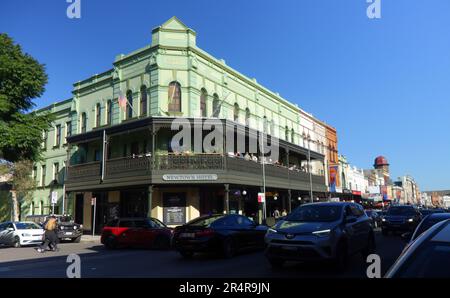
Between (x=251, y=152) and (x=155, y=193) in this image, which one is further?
(x=251, y=152)

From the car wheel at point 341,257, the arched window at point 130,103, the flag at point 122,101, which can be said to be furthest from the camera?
the arched window at point 130,103

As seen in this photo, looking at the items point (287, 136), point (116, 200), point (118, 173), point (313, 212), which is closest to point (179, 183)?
point (118, 173)

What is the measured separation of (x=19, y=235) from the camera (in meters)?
22.6

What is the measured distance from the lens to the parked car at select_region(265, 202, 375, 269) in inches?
373

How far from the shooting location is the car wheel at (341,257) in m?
9.76

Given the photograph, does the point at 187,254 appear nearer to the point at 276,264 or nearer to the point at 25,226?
the point at 276,264

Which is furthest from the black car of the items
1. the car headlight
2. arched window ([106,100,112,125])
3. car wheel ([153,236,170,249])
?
arched window ([106,100,112,125])

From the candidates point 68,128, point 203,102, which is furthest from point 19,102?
point 203,102

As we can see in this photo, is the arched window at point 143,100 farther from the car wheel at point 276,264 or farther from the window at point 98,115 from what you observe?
the car wheel at point 276,264

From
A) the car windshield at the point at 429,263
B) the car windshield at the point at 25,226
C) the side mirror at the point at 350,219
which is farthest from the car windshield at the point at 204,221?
the car windshield at the point at 25,226

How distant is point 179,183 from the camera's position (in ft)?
83.7

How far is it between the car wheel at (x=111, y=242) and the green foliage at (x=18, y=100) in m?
11.4

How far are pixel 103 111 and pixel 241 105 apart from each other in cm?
1072
